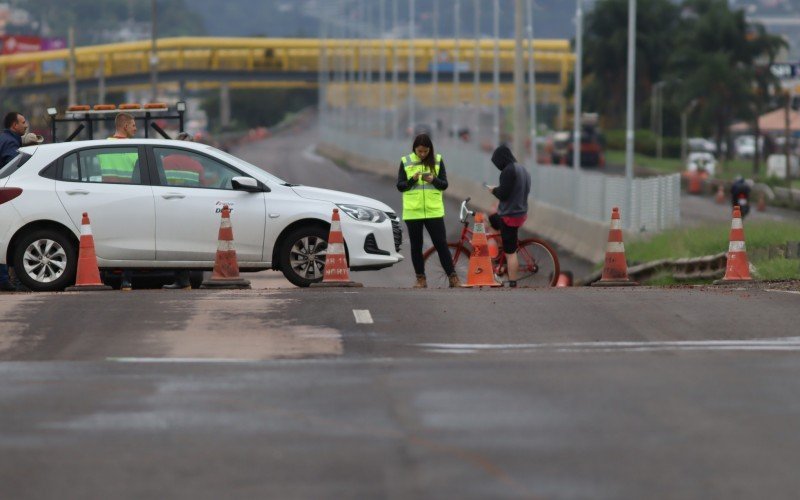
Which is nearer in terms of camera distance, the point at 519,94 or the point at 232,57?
the point at 519,94

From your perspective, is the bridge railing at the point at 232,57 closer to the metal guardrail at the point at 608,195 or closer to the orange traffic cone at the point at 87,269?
the metal guardrail at the point at 608,195

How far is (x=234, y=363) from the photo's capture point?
37.6ft

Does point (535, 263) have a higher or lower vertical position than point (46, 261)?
lower

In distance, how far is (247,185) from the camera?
57.8 feet

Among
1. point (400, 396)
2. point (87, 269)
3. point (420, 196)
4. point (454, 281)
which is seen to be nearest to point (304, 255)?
point (420, 196)

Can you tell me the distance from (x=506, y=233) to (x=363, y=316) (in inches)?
219

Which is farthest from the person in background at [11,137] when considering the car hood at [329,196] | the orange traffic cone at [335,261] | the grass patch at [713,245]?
the grass patch at [713,245]

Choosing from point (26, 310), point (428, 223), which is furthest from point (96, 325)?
point (428, 223)

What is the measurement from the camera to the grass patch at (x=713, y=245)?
2134 centimetres

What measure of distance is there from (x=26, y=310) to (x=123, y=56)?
14710 centimetres

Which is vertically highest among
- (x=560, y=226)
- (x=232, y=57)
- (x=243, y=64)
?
(x=232, y=57)

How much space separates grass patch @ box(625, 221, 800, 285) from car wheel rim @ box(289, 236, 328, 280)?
5.21 metres

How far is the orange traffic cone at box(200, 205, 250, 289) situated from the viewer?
56.5 feet

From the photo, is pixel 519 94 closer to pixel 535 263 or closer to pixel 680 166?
pixel 535 263
